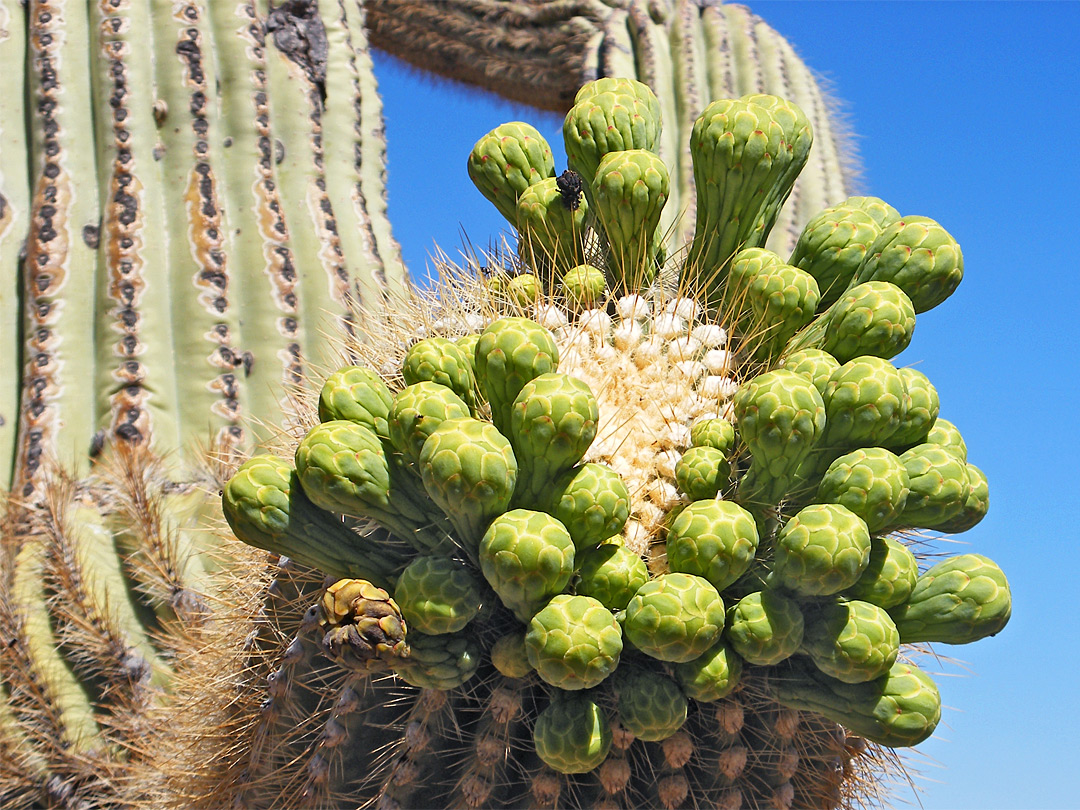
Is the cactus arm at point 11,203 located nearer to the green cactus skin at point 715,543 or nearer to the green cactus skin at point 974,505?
the green cactus skin at point 715,543

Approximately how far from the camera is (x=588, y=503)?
932 mm

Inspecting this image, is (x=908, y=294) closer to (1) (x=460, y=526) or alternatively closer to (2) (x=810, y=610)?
(2) (x=810, y=610)

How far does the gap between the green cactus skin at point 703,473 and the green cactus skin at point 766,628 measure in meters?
0.13

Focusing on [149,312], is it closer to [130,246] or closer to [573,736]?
[130,246]

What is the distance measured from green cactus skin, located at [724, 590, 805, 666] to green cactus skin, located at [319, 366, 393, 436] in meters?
0.40

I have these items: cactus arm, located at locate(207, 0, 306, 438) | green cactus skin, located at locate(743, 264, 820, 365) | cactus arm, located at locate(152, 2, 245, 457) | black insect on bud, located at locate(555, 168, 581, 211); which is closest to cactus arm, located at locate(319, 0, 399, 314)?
cactus arm, located at locate(207, 0, 306, 438)

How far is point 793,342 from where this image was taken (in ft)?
3.85

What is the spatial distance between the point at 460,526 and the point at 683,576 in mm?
214

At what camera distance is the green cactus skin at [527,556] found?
34.6 inches

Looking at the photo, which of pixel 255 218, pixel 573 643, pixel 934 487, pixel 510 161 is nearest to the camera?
pixel 573 643

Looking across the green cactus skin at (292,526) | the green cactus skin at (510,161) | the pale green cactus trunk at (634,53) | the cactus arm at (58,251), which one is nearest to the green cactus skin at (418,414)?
the green cactus skin at (292,526)

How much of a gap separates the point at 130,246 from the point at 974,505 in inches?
64.1

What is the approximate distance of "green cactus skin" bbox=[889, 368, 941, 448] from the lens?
1013mm

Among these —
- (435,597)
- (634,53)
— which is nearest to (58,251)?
(435,597)
